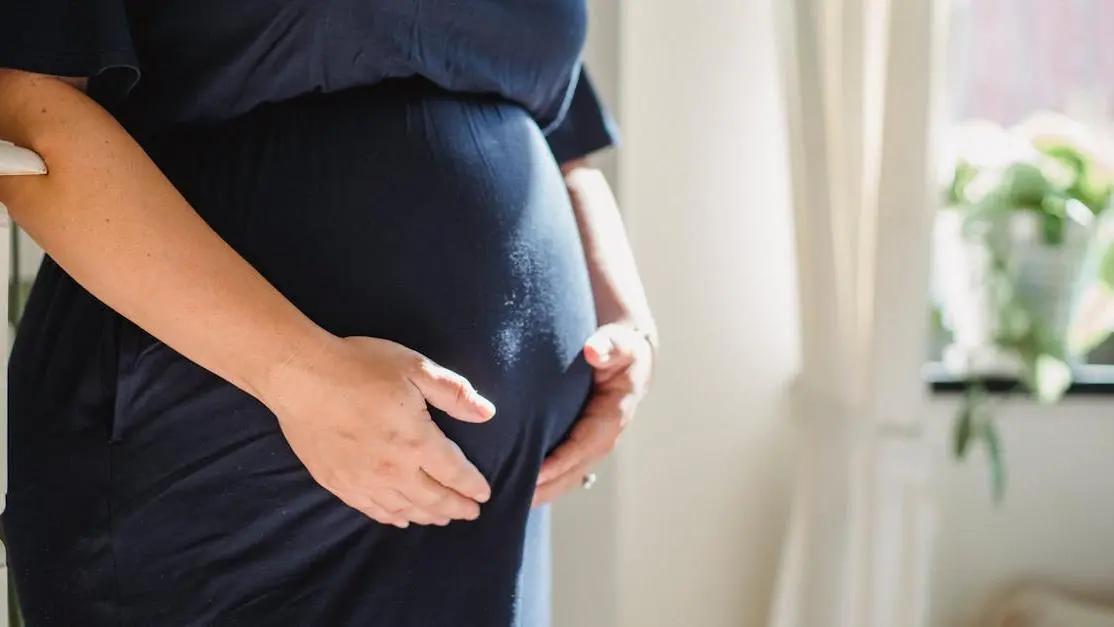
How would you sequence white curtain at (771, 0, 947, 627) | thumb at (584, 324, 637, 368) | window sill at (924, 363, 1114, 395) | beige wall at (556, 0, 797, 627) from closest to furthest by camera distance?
thumb at (584, 324, 637, 368)
white curtain at (771, 0, 947, 627)
beige wall at (556, 0, 797, 627)
window sill at (924, 363, 1114, 395)

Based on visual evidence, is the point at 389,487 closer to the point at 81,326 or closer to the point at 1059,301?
the point at 81,326

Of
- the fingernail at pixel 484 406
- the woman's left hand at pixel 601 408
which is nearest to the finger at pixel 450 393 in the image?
the fingernail at pixel 484 406

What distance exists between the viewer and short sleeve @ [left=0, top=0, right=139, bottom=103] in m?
0.56

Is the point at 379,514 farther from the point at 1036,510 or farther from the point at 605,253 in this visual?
the point at 1036,510

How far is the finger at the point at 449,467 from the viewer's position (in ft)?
2.05

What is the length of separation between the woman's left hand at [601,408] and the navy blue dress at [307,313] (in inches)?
2.4

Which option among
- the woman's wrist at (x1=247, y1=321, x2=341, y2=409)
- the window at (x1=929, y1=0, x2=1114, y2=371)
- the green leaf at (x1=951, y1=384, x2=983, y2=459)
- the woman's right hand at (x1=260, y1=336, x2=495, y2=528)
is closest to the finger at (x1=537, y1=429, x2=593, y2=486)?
the woman's right hand at (x1=260, y1=336, x2=495, y2=528)

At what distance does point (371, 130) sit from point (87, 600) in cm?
34

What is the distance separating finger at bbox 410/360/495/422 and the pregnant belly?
35 millimetres

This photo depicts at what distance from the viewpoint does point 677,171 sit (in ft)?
4.33

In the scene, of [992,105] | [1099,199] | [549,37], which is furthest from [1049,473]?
[549,37]

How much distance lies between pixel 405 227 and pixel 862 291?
2.10 feet

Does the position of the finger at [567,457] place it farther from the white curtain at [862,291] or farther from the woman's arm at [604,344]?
the white curtain at [862,291]

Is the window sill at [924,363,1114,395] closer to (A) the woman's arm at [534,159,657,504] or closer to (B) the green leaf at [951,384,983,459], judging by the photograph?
(B) the green leaf at [951,384,983,459]
